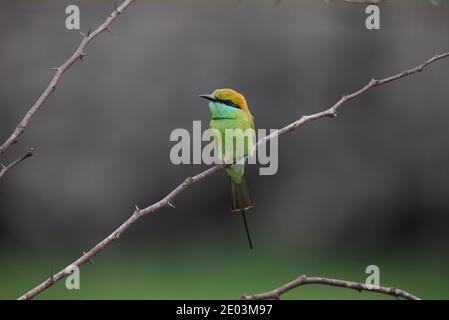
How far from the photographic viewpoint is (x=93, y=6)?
454cm

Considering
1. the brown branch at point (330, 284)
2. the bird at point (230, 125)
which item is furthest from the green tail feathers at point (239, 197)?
the brown branch at point (330, 284)

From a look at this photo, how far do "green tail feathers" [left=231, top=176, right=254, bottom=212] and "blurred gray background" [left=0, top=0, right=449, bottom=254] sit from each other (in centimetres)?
231

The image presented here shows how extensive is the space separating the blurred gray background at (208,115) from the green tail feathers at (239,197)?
2308mm

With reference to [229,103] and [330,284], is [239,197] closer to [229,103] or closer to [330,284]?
[229,103]

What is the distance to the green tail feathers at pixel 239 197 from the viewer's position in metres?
2.10

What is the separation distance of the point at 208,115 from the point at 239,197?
264 cm

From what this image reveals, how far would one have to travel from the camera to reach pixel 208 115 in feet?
15.6

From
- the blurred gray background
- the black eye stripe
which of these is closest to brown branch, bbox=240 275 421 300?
the black eye stripe

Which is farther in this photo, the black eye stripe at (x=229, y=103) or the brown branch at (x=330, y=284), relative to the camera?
the black eye stripe at (x=229, y=103)

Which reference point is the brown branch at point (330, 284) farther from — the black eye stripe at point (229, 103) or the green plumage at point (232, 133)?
the black eye stripe at point (229, 103)

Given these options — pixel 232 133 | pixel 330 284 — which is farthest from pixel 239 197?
pixel 330 284

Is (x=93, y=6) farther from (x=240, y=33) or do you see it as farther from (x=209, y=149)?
(x=209, y=149)

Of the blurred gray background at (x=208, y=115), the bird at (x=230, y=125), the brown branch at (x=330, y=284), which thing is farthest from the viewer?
the blurred gray background at (x=208, y=115)

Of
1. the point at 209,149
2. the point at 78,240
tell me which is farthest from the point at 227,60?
the point at 209,149
